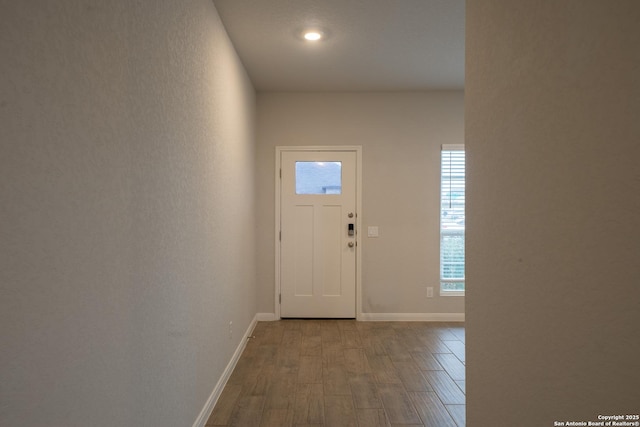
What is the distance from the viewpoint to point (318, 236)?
171 inches

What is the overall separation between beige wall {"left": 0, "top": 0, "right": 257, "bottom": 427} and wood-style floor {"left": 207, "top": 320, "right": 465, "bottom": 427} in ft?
1.50

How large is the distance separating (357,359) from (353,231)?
157cm

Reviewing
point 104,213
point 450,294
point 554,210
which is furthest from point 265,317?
point 554,210

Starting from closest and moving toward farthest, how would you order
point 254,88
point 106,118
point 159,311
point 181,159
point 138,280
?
1. point 106,118
2. point 138,280
3. point 159,311
4. point 181,159
5. point 254,88

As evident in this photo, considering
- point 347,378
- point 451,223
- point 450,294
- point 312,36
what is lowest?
point 347,378

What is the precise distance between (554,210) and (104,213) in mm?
1284

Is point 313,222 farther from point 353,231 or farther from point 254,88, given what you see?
point 254,88

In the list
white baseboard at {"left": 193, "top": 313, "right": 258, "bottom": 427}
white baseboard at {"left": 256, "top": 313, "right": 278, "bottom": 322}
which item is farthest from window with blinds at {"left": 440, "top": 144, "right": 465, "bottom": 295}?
white baseboard at {"left": 193, "top": 313, "right": 258, "bottom": 427}

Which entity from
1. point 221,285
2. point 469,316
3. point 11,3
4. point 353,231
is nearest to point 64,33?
point 11,3

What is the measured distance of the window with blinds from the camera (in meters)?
4.35

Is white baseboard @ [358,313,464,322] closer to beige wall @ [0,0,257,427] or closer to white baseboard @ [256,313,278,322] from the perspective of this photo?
white baseboard @ [256,313,278,322]

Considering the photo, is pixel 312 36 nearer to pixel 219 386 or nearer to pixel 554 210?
pixel 554 210

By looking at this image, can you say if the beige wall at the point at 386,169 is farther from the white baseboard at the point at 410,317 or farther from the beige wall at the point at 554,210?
the beige wall at the point at 554,210

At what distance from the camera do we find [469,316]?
4.64 ft
